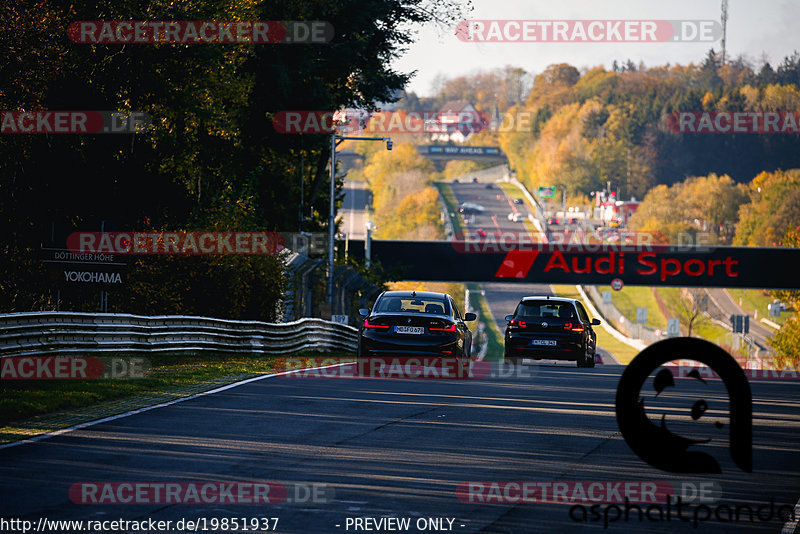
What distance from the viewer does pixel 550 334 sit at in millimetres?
23188

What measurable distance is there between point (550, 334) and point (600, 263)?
133ft

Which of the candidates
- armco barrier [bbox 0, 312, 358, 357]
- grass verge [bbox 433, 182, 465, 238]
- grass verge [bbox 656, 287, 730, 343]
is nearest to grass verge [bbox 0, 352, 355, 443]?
armco barrier [bbox 0, 312, 358, 357]

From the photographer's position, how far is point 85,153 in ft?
97.3

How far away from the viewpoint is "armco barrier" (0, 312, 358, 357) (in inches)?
661

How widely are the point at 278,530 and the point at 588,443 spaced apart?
507 centimetres

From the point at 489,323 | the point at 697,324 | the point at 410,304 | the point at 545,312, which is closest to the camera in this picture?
the point at 410,304

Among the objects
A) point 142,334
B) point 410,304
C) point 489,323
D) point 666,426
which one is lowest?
point 489,323

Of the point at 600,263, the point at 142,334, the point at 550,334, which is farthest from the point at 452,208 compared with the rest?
the point at 142,334

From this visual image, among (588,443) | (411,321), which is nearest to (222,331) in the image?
(411,321)

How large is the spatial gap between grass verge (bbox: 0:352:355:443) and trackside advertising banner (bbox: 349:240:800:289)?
1623 inches

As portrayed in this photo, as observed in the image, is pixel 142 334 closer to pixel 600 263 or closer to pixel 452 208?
pixel 600 263

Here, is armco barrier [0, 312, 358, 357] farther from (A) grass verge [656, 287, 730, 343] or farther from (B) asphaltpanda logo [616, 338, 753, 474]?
(A) grass verge [656, 287, 730, 343]

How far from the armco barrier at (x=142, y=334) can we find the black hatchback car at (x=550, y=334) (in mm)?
5765

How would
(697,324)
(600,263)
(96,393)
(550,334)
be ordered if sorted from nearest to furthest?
(96,393), (550,334), (600,263), (697,324)
